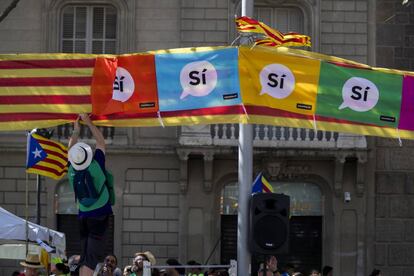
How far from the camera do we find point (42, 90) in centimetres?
1004

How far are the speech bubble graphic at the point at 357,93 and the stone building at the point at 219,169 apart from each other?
12.4m

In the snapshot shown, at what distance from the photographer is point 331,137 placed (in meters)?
22.8

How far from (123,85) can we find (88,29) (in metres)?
14.3

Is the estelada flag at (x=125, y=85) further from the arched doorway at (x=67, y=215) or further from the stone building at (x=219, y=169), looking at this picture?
the arched doorway at (x=67, y=215)

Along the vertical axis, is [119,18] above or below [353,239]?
above

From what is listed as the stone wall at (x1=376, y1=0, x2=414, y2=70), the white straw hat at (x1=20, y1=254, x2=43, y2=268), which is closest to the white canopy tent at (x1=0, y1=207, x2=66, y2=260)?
the white straw hat at (x1=20, y1=254, x2=43, y2=268)

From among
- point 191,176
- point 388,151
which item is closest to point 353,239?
point 388,151

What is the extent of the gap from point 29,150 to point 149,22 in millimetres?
7053

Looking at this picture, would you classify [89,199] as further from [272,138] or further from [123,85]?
[272,138]

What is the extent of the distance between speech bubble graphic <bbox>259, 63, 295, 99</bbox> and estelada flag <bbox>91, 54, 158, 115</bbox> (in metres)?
1.16

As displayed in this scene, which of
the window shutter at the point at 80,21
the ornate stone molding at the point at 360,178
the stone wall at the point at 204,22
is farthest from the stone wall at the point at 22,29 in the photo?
the ornate stone molding at the point at 360,178

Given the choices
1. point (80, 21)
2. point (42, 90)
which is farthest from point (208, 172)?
point (42, 90)

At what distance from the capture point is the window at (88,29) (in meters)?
24.1

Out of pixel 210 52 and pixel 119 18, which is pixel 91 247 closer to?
pixel 210 52
